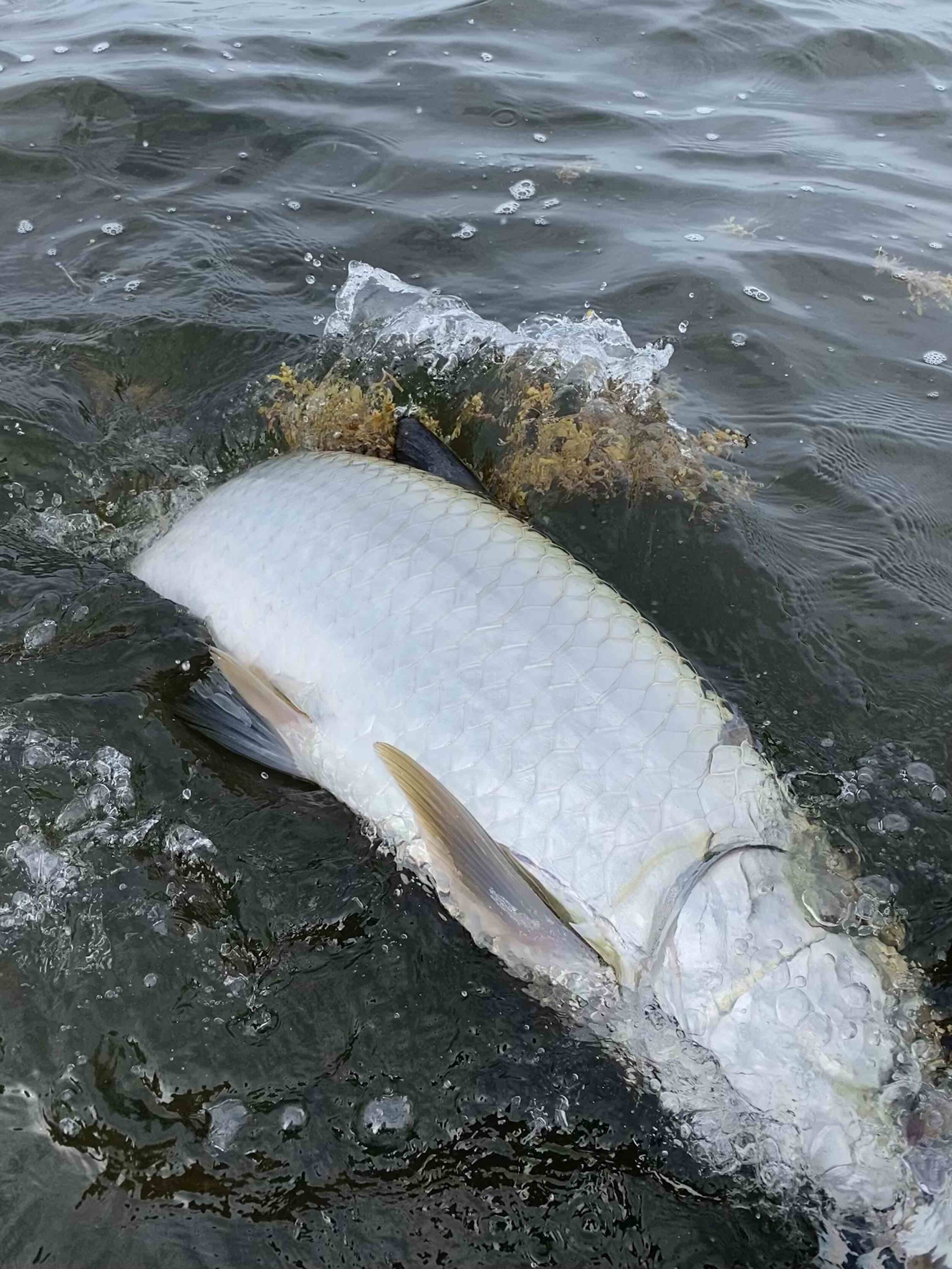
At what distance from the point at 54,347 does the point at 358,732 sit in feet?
9.69

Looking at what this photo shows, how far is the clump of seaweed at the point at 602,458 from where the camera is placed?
13.0 ft

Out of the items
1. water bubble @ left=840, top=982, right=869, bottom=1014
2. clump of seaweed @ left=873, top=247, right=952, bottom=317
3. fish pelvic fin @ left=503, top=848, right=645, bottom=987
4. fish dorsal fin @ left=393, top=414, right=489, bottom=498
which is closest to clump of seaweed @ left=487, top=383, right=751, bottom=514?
fish dorsal fin @ left=393, top=414, right=489, bottom=498

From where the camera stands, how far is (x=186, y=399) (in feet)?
14.6

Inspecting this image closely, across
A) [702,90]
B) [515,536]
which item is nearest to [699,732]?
[515,536]

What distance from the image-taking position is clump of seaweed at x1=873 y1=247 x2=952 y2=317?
5.45m

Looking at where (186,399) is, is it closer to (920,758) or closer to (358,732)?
(358,732)

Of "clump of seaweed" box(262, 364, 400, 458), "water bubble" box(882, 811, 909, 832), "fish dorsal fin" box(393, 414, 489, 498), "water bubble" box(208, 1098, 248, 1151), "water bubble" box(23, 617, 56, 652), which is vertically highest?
"fish dorsal fin" box(393, 414, 489, 498)

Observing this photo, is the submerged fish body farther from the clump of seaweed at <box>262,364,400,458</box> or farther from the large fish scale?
the clump of seaweed at <box>262,364,400,458</box>

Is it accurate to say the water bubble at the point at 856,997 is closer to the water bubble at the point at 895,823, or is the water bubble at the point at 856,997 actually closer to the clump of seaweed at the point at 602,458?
the water bubble at the point at 895,823

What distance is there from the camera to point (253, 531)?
328 centimetres

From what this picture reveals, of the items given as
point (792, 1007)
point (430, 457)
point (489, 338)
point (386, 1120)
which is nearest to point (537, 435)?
point (430, 457)

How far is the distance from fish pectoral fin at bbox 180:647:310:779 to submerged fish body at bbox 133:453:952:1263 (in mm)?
16

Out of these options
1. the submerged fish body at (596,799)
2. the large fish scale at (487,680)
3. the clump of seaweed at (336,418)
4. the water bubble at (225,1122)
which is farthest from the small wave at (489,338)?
the water bubble at (225,1122)

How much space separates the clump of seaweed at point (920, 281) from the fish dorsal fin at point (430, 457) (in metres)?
3.31
